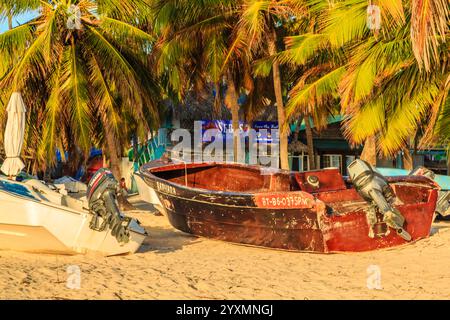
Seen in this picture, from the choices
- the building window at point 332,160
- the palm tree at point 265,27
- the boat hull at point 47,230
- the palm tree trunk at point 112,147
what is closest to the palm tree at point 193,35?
the palm tree at point 265,27

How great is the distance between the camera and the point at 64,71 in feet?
50.4

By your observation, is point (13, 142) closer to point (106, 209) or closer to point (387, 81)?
point (106, 209)

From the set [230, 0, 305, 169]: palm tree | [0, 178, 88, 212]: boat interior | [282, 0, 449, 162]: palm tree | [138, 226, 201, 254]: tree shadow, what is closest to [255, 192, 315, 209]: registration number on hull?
[138, 226, 201, 254]: tree shadow

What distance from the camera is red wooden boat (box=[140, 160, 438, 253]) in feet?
32.4

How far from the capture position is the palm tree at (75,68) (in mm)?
14859

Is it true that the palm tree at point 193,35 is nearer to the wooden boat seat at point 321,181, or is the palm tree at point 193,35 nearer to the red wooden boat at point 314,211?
the red wooden boat at point 314,211

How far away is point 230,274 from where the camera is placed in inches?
326

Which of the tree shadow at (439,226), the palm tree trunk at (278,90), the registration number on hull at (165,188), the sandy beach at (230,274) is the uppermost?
the palm tree trunk at (278,90)

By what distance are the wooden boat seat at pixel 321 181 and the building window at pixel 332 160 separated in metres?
16.0

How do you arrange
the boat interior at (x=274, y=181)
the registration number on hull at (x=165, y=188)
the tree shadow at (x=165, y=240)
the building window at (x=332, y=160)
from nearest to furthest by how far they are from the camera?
1. the tree shadow at (x=165, y=240)
2. the boat interior at (x=274, y=181)
3. the registration number on hull at (x=165, y=188)
4. the building window at (x=332, y=160)

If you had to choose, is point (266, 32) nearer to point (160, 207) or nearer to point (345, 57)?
point (345, 57)

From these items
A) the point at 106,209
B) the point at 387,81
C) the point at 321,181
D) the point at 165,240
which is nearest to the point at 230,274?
the point at 106,209

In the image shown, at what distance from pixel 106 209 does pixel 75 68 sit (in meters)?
6.87

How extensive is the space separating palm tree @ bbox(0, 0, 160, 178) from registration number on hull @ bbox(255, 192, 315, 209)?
6386mm
